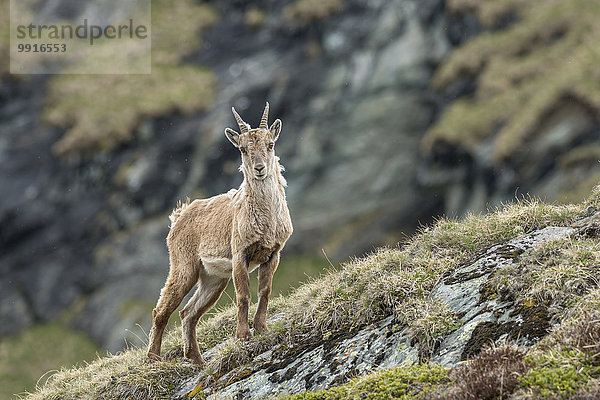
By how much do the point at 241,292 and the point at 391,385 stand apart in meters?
4.42

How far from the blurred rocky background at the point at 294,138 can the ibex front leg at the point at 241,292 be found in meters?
26.8

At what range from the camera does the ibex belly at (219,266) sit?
37.1 feet

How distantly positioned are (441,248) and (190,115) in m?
36.8

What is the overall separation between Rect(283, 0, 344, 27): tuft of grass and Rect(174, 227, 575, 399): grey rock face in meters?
40.2

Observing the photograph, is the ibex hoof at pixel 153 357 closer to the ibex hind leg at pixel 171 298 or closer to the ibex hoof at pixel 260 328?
the ibex hind leg at pixel 171 298

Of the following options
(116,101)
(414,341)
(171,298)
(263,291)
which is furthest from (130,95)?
(414,341)

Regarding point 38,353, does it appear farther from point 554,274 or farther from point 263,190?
point 554,274

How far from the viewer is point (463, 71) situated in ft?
142

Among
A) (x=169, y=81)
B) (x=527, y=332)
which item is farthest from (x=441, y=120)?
(x=527, y=332)

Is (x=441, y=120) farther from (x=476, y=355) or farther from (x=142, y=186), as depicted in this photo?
(x=476, y=355)

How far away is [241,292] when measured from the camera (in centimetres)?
1068

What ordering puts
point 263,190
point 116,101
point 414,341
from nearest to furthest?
point 414,341 → point 263,190 → point 116,101

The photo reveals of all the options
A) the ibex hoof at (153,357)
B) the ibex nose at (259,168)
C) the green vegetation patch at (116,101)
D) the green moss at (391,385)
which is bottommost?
the ibex hoof at (153,357)

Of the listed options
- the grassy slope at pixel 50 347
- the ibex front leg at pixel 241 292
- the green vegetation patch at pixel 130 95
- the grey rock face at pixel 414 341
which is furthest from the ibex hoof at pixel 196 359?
the green vegetation patch at pixel 130 95
